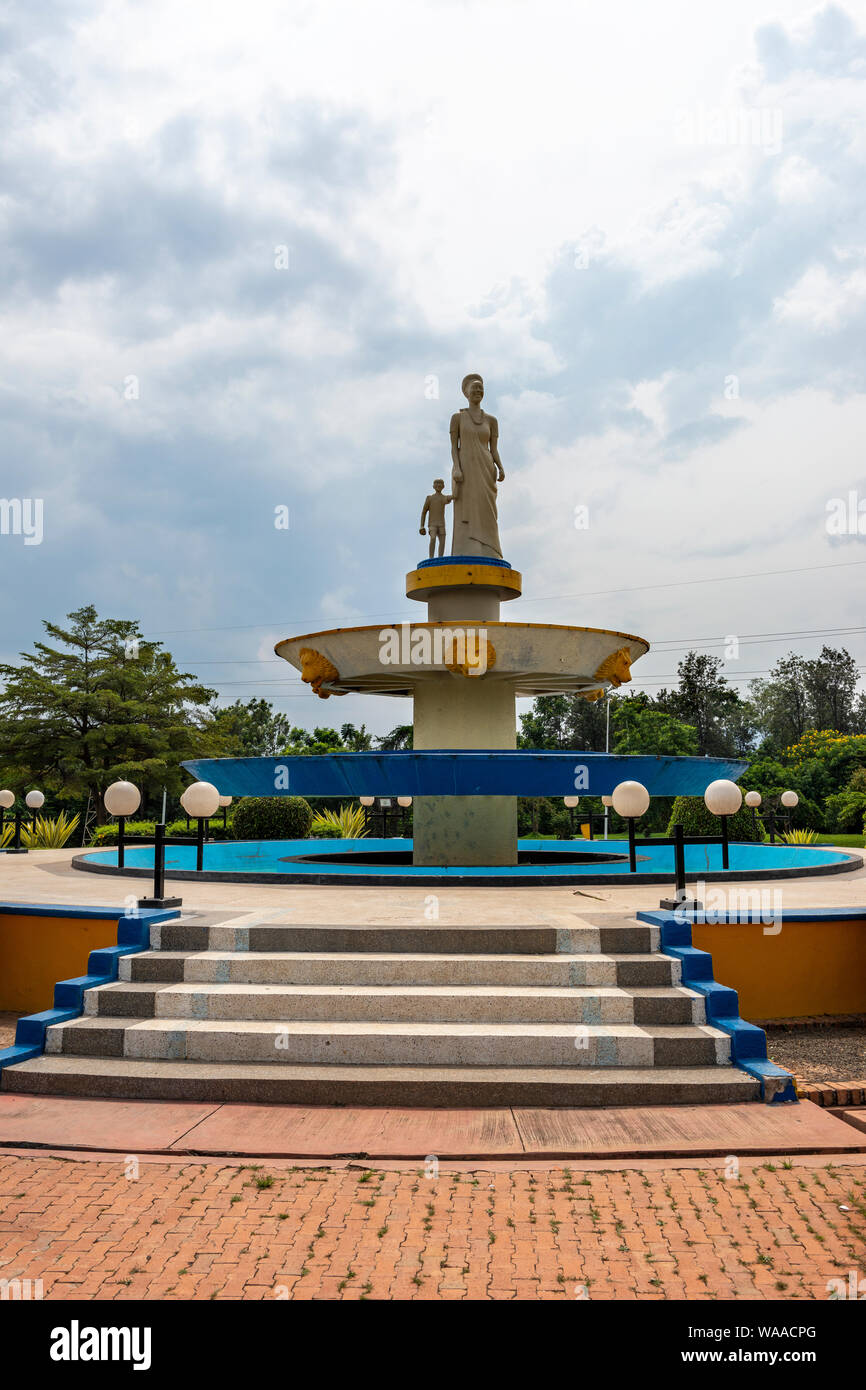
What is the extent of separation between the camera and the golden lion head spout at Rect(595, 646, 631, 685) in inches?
538

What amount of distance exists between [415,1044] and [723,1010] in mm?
2111

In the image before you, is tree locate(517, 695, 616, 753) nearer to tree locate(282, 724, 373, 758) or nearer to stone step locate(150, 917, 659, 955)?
tree locate(282, 724, 373, 758)

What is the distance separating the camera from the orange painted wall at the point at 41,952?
8.03 m

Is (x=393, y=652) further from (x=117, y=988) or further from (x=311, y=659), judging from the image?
(x=117, y=988)

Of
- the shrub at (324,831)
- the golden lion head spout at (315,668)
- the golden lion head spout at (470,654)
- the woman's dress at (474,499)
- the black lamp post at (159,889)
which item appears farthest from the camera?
the shrub at (324,831)

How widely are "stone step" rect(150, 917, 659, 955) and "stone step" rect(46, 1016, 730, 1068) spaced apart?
877mm

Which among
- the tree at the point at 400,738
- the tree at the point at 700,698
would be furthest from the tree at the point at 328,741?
the tree at the point at 700,698

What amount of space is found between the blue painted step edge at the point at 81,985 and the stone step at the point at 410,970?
191 millimetres

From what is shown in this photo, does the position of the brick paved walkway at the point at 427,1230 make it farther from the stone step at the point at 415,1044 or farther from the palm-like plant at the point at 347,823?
the palm-like plant at the point at 347,823

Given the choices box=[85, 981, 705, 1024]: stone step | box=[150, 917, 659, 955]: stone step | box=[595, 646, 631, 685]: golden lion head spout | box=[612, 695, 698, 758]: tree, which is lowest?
box=[85, 981, 705, 1024]: stone step

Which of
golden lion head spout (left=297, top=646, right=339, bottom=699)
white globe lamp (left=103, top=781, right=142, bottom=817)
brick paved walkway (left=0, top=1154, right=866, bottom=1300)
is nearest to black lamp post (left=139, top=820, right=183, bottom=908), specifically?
white globe lamp (left=103, top=781, right=142, bottom=817)

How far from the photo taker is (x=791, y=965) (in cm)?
761
